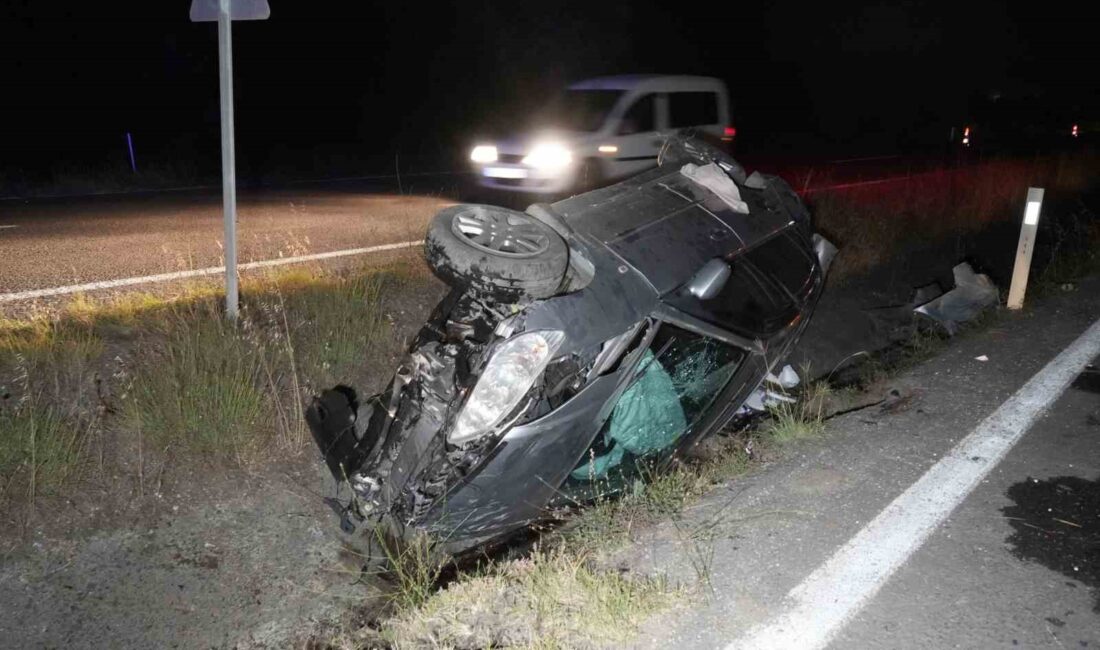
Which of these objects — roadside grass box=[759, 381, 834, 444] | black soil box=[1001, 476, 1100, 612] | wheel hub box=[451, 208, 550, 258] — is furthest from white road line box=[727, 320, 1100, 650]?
wheel hub box=[451, 208, 550, 258]

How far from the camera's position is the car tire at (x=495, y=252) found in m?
3.46

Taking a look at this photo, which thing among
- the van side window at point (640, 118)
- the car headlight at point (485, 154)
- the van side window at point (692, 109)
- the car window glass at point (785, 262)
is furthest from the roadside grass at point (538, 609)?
the van side window at point (692, 109)

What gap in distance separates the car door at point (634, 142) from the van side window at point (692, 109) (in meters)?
0.36

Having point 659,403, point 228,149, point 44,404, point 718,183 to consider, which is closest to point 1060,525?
point 659,403

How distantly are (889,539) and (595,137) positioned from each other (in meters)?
7.25

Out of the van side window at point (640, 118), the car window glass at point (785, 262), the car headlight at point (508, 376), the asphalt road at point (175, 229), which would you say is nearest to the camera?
the car headlight at point (508, 376)

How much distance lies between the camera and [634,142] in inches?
394

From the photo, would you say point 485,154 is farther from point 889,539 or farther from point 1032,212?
point 889,539

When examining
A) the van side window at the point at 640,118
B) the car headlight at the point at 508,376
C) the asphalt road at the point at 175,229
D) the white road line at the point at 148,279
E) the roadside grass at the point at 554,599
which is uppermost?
Answer: the van side window at the point at 640,118

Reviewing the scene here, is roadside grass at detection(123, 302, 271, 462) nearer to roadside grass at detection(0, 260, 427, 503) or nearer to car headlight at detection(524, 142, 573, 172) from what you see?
roadside grass at detection(0, 260, 427, 503)

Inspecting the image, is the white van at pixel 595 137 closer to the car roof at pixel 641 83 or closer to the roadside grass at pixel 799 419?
the car roof at pixel 641 83

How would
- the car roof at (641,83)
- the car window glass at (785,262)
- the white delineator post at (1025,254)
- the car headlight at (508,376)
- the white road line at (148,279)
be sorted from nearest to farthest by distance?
1. the car headlight at (508,376)
2. the car window glass at (785,262)
3. the white road line at (148,279)
4. the white delineator post at (1025,254)
5. the car roof at (641,83)

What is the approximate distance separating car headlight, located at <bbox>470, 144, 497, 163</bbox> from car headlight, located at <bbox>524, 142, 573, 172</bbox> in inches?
27.8

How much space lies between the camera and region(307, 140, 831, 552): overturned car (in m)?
3.46
